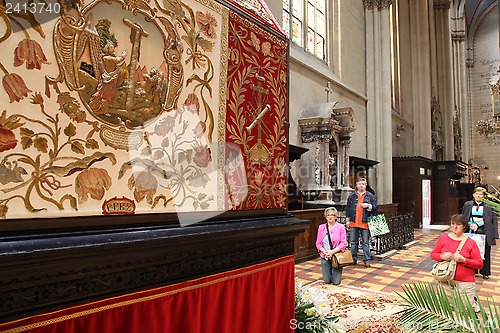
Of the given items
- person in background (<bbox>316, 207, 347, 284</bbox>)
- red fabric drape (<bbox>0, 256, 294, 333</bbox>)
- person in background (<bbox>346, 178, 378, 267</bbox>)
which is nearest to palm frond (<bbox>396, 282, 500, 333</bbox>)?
red fabric drape (<bbox>0, 256, 294, 333</bbox>)

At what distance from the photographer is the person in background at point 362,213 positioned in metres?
6.30

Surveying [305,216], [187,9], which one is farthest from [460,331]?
[305,216]

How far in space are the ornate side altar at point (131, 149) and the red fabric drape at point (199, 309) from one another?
24 millimetres

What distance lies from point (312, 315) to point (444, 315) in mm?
1135

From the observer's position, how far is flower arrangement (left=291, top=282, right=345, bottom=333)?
2.07 m

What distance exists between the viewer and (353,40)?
43.2ft

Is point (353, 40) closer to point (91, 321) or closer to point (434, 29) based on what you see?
point (434, 29)

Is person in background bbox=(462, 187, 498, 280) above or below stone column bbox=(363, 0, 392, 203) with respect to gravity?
below

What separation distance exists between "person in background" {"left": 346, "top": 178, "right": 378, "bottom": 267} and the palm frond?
5169mm

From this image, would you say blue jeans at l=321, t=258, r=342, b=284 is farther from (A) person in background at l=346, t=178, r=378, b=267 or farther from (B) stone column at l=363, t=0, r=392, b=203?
(B) stone column at l=363, t=0, r=392, b=203

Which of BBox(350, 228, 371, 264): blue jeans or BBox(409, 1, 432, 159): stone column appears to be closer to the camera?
BBox(350, 228, 371, 264): blue jeans

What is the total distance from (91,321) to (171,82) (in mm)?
801

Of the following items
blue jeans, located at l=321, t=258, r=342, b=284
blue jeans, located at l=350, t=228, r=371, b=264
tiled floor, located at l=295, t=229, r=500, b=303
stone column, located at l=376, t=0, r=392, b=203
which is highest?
stone column, located at l=376, t=0, r=392, b=203

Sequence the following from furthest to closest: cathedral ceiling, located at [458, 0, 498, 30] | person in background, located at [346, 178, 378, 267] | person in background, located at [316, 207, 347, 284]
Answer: cathedral ceiling, located at [458, 0, 498, 30], person in background, located at [346, 178, 378, 267], person in background, located at [316, 207, 347, 284]
